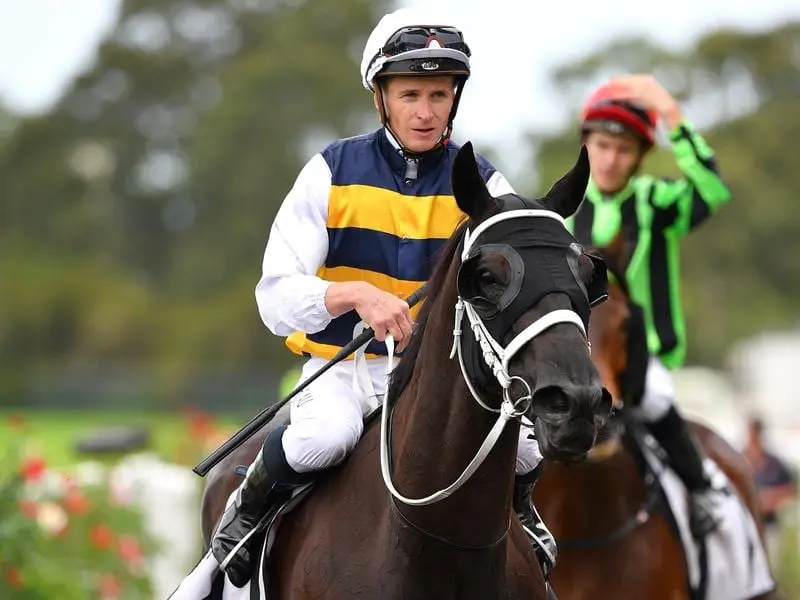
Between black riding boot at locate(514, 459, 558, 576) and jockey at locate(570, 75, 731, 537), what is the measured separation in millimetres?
2183

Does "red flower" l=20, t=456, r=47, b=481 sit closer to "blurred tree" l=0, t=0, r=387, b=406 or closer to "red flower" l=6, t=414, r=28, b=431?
"red flower" l=6, t=414, r=28, b=431

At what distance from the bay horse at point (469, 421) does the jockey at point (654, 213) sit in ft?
8.25

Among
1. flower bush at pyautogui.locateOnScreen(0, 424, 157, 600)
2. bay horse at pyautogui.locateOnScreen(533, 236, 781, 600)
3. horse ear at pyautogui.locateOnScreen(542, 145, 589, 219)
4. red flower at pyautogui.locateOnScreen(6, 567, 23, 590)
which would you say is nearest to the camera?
horse ear at pyautogui.locateOnScreen(542, 145, 589, 219)

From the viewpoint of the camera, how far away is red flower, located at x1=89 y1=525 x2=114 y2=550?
9656 mm

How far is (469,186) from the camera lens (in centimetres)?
392

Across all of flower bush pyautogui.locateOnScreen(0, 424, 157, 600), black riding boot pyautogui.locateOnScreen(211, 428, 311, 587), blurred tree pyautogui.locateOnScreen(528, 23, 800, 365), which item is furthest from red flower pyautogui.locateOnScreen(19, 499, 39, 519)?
blurred tree pyautogui.locateOnScreen(528, 23, 800, 365)

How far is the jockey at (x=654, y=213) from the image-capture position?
693cm

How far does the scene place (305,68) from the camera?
53.2 meters

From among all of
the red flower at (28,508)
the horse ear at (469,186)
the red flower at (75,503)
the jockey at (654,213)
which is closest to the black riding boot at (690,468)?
the jockey at (654,213)

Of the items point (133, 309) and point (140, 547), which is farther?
point (133, 309)

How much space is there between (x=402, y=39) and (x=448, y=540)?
1563 millimetres

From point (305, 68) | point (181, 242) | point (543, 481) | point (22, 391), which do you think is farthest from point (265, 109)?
point (543, 481)

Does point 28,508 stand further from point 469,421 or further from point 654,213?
point 469,421

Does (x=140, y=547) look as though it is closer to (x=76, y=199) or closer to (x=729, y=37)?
(x=729, y=37)
